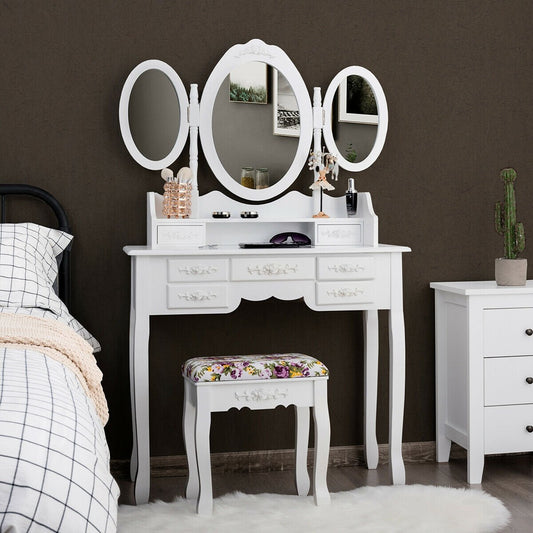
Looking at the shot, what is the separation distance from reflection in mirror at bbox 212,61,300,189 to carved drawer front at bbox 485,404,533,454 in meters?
1.30

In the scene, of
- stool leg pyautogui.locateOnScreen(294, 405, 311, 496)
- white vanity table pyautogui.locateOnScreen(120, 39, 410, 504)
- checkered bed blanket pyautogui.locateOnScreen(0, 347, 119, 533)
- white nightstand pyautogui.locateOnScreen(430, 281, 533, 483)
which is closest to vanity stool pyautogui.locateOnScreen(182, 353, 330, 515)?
stool leg pyautogui.locateOnScreen(294, 405, 311, 496)

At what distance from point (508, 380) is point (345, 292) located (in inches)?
30.3

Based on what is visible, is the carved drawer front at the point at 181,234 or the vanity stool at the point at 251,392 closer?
the vanity stool at the point at 251,392

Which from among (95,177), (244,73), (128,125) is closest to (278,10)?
(244,73)

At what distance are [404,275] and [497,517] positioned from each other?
1.14 metres

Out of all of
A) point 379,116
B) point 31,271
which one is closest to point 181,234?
point 31,271

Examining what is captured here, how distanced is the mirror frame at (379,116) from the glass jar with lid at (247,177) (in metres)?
0.35

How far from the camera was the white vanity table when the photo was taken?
2748 millimetres

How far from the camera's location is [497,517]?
101 inches

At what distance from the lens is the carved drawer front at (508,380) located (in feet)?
9.83

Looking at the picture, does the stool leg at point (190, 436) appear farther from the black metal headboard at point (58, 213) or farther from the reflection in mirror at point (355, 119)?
the reflection in mirror at point (355, 119)

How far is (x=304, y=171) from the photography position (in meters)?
3.23

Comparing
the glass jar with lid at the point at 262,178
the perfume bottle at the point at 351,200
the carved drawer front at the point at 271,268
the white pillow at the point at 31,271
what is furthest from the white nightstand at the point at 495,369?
the white pillow at the point at 31,271

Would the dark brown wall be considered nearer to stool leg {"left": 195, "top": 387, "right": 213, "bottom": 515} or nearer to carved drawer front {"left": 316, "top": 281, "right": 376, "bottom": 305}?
carved drawer front {"left": 316, "top": 281, "right": 376, "bottom": 305}
